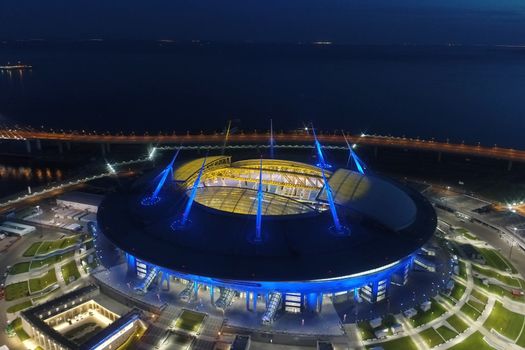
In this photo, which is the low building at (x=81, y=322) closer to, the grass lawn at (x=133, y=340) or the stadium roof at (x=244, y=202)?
the grass lawn at (x=133, y=340)

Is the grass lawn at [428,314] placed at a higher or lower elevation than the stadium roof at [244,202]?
lower

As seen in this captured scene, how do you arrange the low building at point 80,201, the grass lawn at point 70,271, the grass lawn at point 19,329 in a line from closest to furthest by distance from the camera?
the grass lawn at point 19,329 → the grass lawn at point 70,271 → the low building at point 80,201

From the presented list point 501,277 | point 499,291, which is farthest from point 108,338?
point 501,277

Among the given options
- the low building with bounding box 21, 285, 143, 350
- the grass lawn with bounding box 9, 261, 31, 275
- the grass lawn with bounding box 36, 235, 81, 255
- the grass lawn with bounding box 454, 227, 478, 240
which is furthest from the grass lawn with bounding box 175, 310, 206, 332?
the grass lawn with bounding box 454, 227, 478, 240

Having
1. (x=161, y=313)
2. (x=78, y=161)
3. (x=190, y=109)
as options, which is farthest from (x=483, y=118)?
(x=161, y=313)

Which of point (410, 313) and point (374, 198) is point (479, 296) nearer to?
point (410, 313)

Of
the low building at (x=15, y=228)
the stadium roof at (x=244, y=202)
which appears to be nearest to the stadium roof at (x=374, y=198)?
the stadium roof at (x=244, y=202)

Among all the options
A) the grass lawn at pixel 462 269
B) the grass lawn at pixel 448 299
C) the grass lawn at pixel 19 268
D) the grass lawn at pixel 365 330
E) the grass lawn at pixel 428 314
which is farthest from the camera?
the grass lawn at pixel 19 268

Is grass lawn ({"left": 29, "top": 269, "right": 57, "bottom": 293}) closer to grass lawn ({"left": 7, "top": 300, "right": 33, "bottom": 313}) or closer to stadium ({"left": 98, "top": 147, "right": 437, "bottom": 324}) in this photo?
grass lawn ({"left": 7, "top": 300, "right": 33, "bottom": 313})

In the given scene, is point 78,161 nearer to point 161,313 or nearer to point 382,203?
point 161,313
